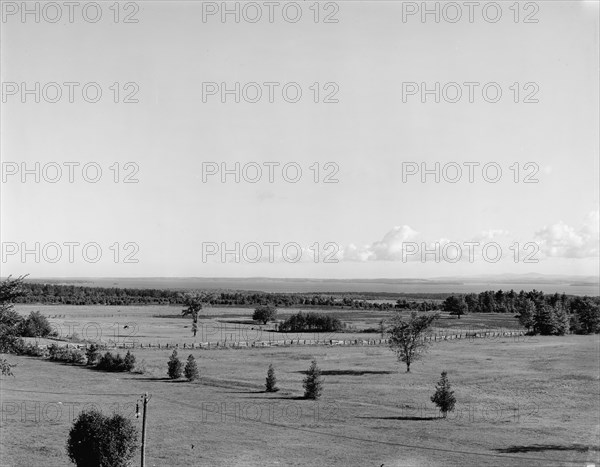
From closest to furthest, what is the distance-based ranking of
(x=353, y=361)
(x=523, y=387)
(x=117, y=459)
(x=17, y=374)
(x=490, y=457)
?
(x=117, y=459) < (x=490, y=457) < (x=523, y=387) < (x=17, y=374) < (x=353, y=361)

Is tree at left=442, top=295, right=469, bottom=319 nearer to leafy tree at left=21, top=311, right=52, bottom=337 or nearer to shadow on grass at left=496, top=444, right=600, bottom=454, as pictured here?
leafy tree at left=21, top=311, right=52, bottom=337

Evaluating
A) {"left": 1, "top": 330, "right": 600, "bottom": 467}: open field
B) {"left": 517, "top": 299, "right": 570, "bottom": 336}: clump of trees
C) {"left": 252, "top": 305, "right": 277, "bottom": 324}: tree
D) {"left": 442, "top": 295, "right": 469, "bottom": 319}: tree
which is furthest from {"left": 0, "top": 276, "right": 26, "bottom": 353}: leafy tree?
{"left": 442, "top": 295, "right": 469, "bottom": 319}: tree

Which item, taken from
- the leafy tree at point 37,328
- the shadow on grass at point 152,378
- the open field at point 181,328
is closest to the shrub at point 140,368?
the shadow on grass at point 152,378

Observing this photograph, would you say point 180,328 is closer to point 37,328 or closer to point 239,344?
point 37,328

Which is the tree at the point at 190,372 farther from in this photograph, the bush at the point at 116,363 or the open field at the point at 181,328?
the open field at the point at 181,328

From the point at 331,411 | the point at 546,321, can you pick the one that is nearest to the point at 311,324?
the point at 546,321

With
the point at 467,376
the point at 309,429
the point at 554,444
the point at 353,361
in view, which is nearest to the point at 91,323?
the point at 353,361

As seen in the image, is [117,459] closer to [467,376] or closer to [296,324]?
[467,376]
